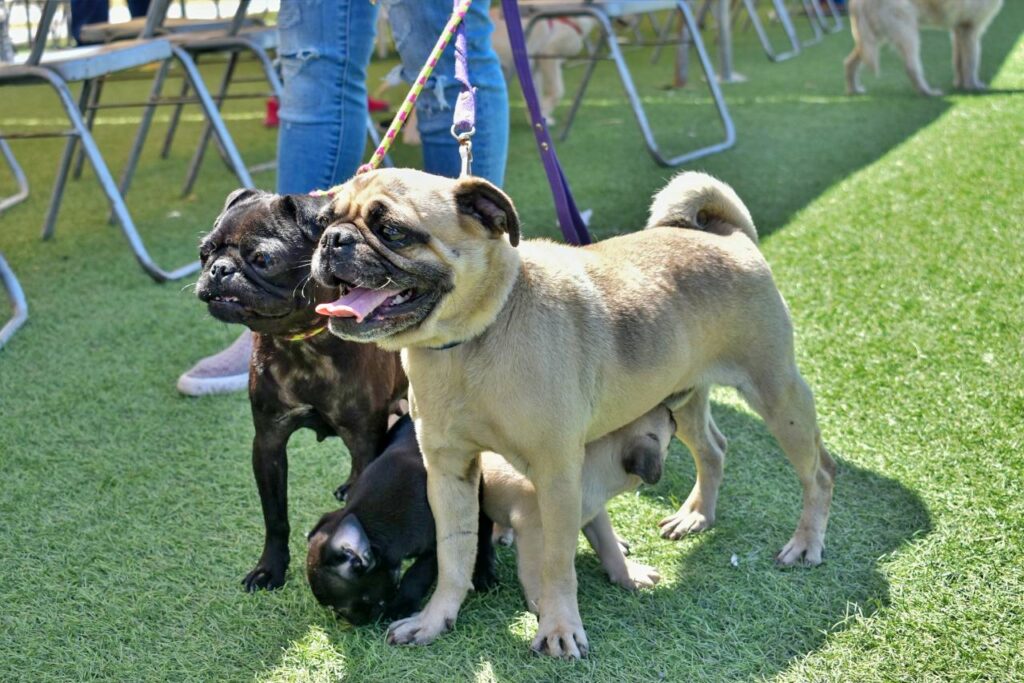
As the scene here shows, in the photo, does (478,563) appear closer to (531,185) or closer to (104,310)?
(104,310)

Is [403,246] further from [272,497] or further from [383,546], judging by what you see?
[272,497]

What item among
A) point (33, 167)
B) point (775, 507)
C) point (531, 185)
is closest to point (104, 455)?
point (775, 507)

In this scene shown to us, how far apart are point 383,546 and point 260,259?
0.69 meters

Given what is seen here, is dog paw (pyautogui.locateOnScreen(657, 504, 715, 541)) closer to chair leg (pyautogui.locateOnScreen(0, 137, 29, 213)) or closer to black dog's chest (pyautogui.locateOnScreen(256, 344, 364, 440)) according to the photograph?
black dog's chest (pyautogui.locateOnScreen(256, 344, 364, 440))

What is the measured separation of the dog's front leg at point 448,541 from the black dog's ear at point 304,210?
1.82 ft

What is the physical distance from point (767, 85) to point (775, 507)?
6.84 metres

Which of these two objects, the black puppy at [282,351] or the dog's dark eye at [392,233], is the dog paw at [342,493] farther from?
the dog's dark eye at [392,233]

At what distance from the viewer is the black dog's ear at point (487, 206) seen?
6.27 ft

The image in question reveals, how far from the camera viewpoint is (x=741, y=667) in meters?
2.03

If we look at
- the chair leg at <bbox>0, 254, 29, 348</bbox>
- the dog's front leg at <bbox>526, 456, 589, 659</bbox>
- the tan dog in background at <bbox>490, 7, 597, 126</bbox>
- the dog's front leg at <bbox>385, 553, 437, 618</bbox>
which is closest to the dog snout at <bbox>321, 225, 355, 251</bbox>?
the dog's front leg at <bbox>526, 456, 589, 659</bbox>

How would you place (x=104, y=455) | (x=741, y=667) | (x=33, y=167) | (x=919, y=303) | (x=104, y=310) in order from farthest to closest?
1. (x=33, y=167)
2. (x=104, y=310)
3. (x=919, y=303)
4. (x=104, y=455)
5. (x=741, y=667)

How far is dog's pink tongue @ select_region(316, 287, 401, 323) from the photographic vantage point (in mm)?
1851

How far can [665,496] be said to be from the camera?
2.78 metres

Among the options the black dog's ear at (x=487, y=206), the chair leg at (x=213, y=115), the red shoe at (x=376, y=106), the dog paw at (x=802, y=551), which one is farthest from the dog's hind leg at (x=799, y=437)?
the red shoe at (x=376, y=106)
